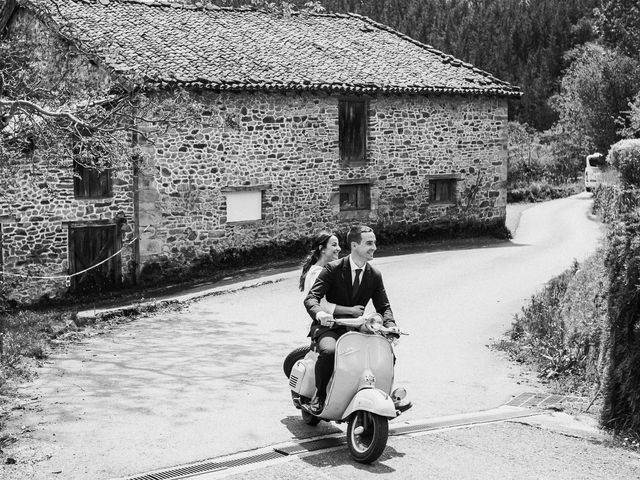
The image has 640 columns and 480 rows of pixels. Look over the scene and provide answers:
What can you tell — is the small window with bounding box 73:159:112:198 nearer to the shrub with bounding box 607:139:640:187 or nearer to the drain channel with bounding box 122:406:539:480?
the drain channel with bounding box 122:406:539:480

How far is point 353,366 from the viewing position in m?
7.46

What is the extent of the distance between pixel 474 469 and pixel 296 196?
53.0 feet

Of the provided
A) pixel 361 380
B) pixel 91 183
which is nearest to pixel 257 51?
pixel 91 183

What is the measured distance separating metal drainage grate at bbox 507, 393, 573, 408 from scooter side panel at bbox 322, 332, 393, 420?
2.60 metres

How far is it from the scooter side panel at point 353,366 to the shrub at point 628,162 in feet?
11.4

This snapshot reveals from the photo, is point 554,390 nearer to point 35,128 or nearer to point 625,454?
point 625,454

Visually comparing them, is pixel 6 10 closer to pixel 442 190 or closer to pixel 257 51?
pixel 257 51

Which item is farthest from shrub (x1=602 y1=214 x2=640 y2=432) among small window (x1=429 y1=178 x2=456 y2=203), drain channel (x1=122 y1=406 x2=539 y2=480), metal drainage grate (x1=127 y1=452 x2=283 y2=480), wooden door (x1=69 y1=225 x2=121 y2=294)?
small window (x1=429 y1=178 x2=456 y2=203)

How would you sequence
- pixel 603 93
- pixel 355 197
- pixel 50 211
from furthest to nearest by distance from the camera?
pixel 603 93, pixel 355 197, pixel 50 211

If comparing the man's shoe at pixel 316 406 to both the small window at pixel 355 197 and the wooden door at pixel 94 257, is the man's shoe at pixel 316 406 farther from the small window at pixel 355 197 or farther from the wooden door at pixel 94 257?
the small window at pixel 355 197

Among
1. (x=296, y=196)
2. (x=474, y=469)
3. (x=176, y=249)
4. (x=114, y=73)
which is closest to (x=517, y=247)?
(x=296, y=196)

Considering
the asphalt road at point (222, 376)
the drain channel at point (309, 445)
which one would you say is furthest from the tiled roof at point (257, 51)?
the drain channel at point (309, 445)

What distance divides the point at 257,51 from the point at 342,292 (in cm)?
1666

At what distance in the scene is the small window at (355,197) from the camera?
24.1 m
